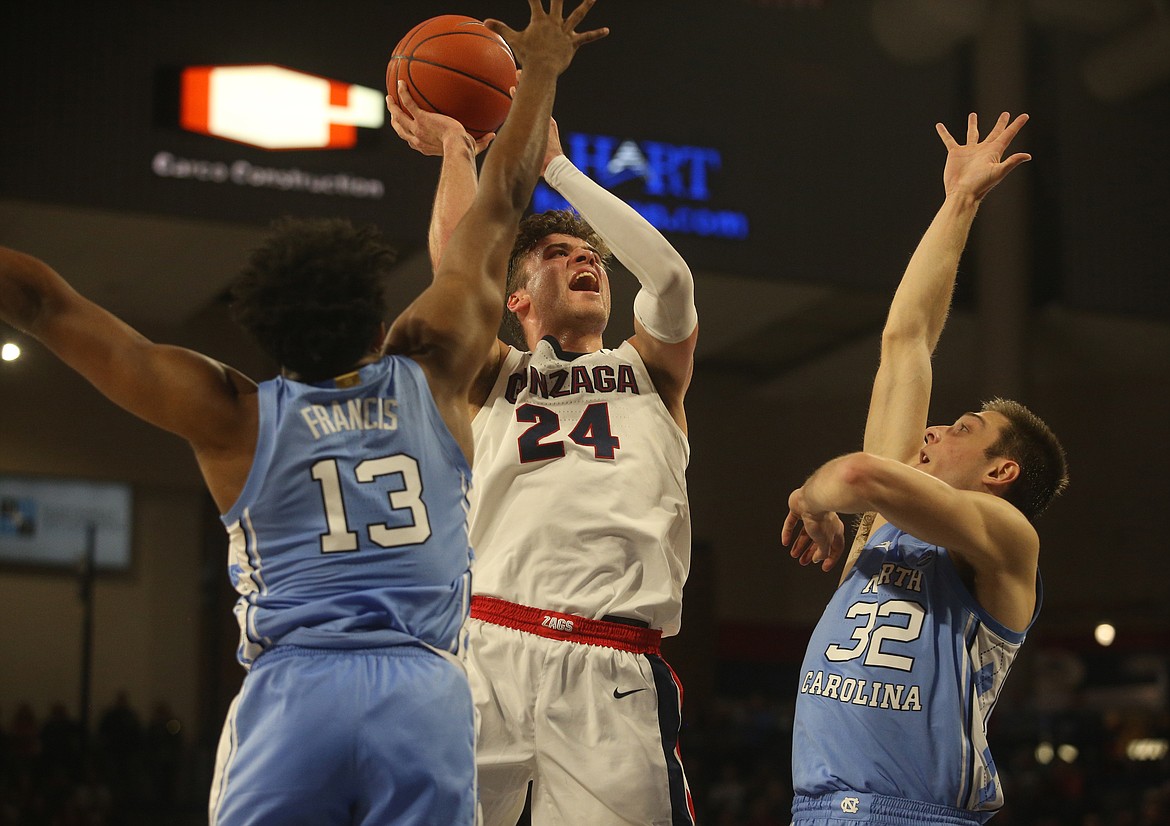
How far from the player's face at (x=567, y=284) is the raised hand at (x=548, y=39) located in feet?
2.84

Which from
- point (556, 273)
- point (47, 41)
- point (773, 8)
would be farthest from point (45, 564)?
point (556, 273)

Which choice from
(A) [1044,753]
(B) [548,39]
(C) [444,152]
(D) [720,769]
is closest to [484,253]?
(B) [548,39]

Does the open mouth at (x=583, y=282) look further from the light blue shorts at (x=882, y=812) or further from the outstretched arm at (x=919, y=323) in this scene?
the light blue shorts at (x=882, y=812)

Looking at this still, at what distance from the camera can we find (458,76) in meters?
3.96

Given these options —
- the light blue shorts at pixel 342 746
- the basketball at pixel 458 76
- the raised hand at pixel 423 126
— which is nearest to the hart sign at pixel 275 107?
the basketball at pixel 458 76

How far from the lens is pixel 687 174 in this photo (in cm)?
986

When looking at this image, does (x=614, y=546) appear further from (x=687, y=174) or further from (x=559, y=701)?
(x=687, y=174)

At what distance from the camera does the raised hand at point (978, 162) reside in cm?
420

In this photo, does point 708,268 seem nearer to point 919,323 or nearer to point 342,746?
point 919,323

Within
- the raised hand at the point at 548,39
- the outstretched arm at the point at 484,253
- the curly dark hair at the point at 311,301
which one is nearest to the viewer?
the curly dark hair at the point at 311,301

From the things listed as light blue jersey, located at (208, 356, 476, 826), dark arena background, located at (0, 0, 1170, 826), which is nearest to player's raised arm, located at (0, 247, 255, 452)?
light blue jersey, located at (208, 356, 476, 826)

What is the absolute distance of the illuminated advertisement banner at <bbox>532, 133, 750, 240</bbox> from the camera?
9.62m

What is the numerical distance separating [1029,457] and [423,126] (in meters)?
1.93

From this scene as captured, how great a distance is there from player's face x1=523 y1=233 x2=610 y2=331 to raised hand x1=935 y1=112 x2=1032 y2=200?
118cm
